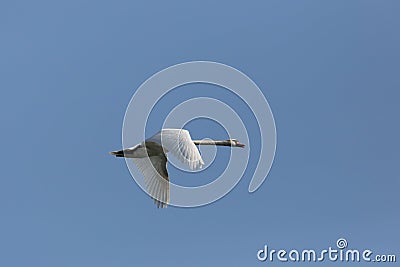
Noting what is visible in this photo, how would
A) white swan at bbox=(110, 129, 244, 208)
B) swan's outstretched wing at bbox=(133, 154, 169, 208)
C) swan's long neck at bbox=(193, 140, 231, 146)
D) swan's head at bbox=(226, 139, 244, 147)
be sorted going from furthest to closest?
swan's head at bbox=(226, 139, 244, 147) → swan's long neck at bbox=(193, 140, 231, 146) → swan's outstretched wing at bbox=(133, 154, 169, 208) → white swan at bbox=(110, 129, 244, 208)

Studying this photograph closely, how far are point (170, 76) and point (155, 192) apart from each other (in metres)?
5.25

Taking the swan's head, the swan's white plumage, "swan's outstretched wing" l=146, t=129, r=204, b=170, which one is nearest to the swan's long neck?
the swan's head

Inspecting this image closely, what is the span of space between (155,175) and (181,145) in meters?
5.81

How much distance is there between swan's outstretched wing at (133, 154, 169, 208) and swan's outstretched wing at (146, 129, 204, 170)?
7.93ft

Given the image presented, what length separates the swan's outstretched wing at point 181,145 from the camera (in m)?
21.5

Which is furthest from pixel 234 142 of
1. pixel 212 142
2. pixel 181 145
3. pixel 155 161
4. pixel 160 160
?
pixel 181 145

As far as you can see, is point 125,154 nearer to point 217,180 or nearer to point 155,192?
point 155,192

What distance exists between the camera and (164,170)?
92.4 ft

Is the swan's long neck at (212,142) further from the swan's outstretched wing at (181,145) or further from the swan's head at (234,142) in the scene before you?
the swan's outstretched wing at (181,145)

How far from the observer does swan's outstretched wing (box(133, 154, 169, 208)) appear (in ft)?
91.7

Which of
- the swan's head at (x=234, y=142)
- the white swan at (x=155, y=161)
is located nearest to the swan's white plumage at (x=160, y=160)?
the white swan at (x=155, y=161)

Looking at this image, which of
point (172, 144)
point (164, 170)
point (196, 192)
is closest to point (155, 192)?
point (164, 170)

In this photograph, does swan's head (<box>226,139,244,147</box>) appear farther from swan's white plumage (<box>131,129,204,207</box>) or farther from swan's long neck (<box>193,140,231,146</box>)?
swan's white plumage (<box>131,129,204,207</box>)

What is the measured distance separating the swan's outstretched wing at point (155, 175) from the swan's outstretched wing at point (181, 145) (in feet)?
7.93
